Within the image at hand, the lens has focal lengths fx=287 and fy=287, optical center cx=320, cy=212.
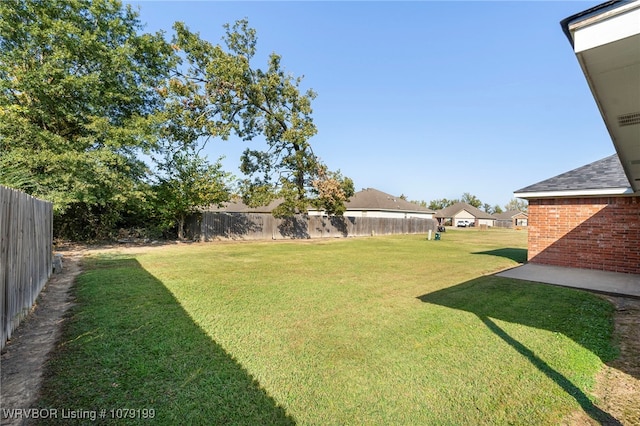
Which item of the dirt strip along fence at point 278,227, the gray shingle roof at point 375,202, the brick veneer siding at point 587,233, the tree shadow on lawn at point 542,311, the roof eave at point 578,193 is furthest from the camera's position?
the gray shingle roof at point 375,202

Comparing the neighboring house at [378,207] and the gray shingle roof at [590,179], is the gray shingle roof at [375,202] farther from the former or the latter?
the gray shingle roof at [590,179]

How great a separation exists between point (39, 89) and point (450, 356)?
59.0 feet

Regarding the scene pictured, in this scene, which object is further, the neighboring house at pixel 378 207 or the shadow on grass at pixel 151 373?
the neighboring house at pixel 378 207

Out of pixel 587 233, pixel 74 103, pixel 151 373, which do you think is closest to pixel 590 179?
pixel 587 233

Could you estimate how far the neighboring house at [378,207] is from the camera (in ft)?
117

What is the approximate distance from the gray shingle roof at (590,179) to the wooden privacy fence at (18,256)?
13080 millimetres

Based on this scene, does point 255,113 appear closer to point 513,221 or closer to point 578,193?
point 578,193

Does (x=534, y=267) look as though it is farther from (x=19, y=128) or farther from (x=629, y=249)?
(x=19, y=128)

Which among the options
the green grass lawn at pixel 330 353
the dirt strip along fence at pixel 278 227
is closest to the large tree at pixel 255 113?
the dirt strip along fence at pixel 278 227

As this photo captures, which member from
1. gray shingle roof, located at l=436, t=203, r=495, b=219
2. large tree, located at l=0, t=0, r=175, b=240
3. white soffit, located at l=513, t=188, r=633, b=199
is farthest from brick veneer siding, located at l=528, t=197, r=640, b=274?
gray shingle roof, located at l=436, t=203, r=495, b=219

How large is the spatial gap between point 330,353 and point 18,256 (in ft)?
15.1

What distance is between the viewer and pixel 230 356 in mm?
3246

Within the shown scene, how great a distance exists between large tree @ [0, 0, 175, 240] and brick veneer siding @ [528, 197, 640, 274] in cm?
1731

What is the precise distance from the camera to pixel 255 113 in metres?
22.6
